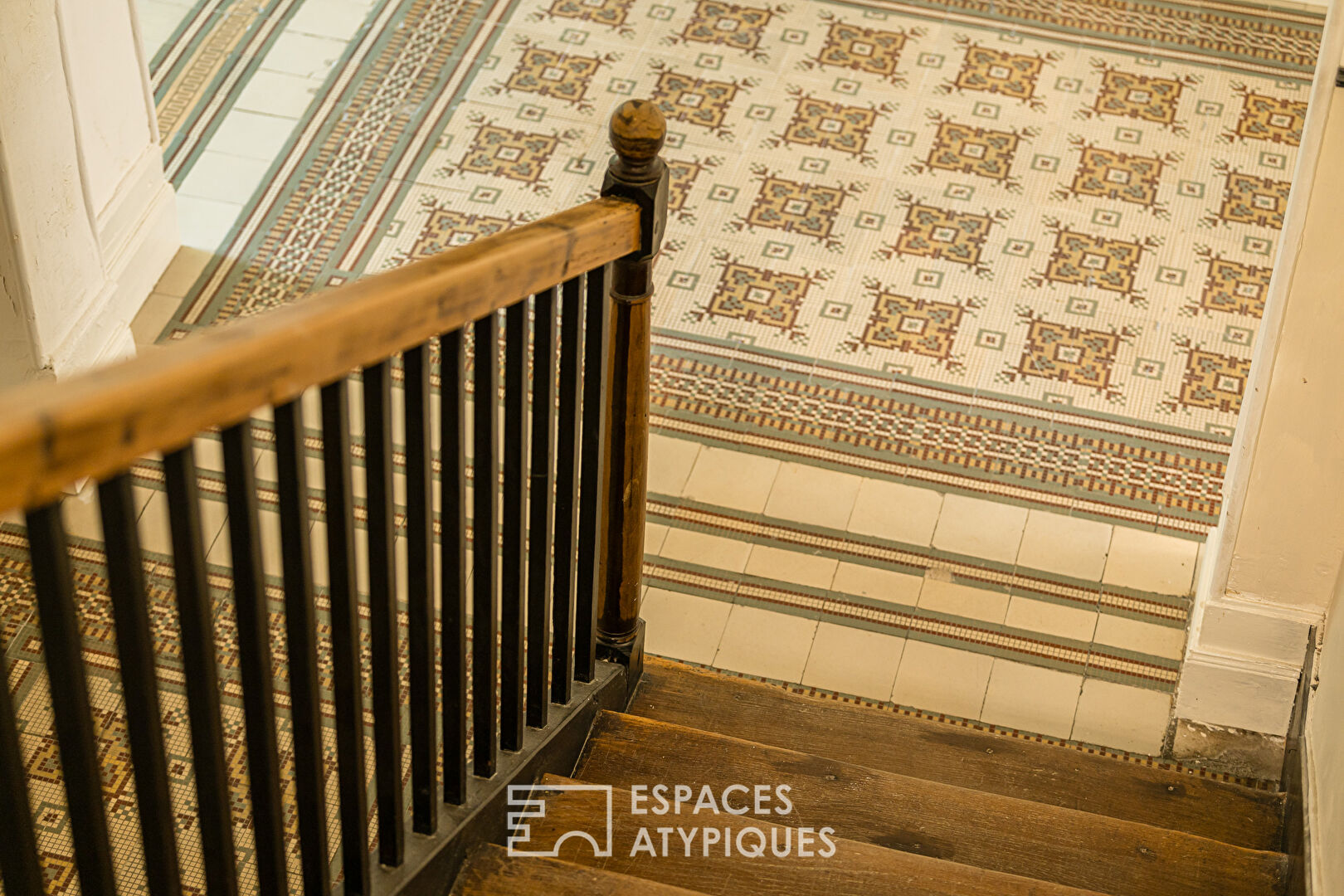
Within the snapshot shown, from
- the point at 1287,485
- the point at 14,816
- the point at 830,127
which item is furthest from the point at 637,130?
the point at 830,127

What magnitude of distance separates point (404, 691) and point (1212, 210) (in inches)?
106

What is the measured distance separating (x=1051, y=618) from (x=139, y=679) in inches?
95.9

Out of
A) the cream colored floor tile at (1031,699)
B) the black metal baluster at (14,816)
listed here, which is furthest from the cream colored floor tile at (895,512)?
the black metal baluster at (14,816)

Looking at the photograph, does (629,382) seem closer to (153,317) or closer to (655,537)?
(655,537)

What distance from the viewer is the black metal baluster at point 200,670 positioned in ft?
3.58

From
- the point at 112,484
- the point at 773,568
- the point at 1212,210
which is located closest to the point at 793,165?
the point at 1212,210

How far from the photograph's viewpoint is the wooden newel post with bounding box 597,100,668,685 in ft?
5.60

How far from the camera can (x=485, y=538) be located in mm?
1608

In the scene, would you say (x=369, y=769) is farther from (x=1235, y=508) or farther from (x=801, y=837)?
(x=1235, y=508)

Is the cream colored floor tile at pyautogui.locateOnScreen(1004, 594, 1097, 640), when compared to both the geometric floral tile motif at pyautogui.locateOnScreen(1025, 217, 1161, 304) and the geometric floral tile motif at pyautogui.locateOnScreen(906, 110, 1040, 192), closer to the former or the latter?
Answer: the geometric floral tile motif at pyautogui.locateOnScreen(1025, 217, 1161, 304)

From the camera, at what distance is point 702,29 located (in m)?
4.87

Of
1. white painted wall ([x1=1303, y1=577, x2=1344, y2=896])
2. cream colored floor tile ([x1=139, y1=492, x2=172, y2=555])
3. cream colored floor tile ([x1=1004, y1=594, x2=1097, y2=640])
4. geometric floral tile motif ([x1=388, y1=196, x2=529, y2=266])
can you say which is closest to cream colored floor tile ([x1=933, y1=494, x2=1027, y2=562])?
cream colored floor tile ([x1=1004, y1=594, x2=1097, y2=640])

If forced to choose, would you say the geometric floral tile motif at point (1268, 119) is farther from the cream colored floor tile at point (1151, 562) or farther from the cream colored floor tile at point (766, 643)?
the cream colored floor tile at point (766, 643)

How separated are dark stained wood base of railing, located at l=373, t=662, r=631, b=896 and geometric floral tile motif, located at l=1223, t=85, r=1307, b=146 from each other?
10.6ft
